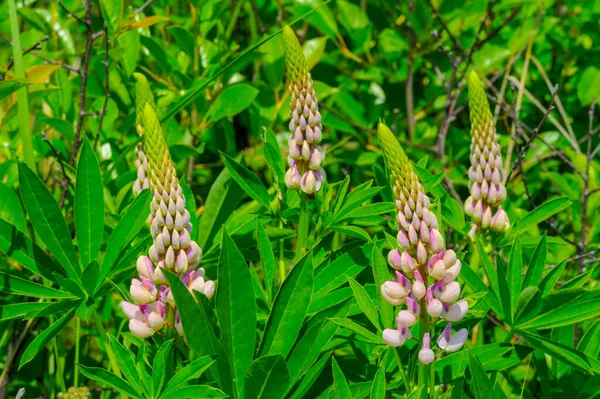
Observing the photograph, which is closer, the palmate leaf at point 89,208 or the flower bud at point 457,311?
the flower bud at point 457,311

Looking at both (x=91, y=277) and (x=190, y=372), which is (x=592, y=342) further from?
(x=91, y=277)

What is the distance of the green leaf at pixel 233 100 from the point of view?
2.12 meters

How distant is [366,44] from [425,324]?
5.68 feet

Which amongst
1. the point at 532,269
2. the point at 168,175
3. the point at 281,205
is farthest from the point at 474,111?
the point at 168,175

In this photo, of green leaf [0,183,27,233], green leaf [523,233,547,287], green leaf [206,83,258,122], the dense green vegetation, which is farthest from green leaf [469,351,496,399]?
green leaf [206,83,258,122]

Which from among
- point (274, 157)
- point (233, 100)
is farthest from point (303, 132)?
point (233, 100)

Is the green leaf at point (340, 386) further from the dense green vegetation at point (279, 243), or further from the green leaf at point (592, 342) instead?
the green leaf at point (592, 342)

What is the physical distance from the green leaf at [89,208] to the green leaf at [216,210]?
1.01ft

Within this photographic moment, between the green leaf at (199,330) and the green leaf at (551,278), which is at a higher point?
the green leaf at (199,330)

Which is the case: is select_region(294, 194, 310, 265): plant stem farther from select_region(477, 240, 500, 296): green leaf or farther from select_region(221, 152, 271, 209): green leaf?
select_region(477, 240, 500, 296): green leaf

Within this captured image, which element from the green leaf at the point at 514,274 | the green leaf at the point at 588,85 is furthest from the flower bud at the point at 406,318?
the green leaf at the point at 588,85

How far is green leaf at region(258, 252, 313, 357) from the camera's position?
118 centimetres

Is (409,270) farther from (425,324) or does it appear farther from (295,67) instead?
(295,67)

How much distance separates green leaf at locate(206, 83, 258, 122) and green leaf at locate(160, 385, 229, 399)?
1.13m
